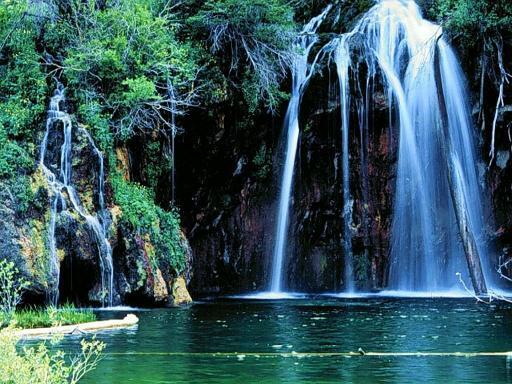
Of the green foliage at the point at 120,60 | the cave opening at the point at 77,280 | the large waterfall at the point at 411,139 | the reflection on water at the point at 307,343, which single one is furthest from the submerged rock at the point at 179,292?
the large waterfall at the point at 411,139

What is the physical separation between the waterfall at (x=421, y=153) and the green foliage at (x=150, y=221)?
21.3 feet

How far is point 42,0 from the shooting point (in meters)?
20.2

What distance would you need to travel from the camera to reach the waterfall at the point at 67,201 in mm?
16672

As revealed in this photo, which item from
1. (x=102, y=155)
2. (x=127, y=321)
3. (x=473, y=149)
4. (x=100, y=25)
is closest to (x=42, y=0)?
(x=100, y=25)

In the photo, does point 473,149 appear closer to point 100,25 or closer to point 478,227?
point 478,227

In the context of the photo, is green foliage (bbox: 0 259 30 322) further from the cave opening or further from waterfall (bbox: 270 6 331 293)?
waterfall (bbox: 270 6 331 293)

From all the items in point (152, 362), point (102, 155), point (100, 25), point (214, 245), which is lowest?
point (152, 362)

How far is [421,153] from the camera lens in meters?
23.3

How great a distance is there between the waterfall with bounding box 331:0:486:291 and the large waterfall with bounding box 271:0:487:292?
3cm

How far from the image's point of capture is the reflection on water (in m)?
8.62

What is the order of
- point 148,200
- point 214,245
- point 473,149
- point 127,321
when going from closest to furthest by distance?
point 127,321, point 148,200, point 473,149, point 214,245

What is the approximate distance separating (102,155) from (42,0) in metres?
4.71

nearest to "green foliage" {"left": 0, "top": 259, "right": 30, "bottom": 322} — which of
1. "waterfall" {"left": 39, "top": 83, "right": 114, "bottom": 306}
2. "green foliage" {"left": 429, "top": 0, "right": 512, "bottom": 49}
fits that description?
"waterfall" {"left": 39, "top": 83, "right": 114, "bottom": 306}

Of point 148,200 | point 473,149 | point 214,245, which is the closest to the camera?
point 148,200
